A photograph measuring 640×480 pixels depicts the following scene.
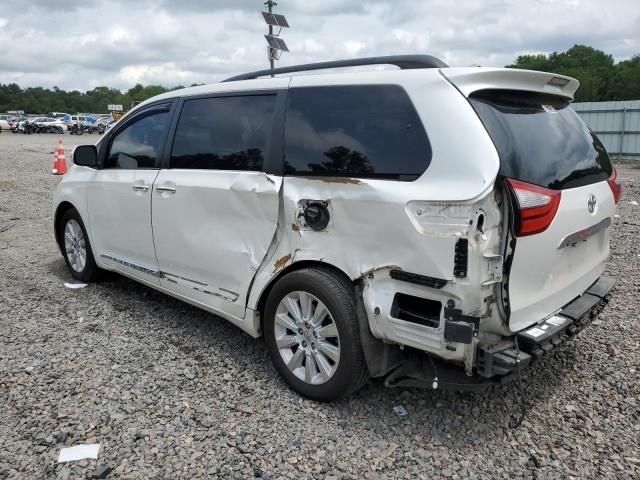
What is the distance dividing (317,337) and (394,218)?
0.89 metres

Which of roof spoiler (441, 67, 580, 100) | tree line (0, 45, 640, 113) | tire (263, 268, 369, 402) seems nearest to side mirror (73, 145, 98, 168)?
tire (263, 268, 369, 402)

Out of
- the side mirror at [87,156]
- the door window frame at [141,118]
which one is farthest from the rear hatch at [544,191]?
the side mirror at [87,156]

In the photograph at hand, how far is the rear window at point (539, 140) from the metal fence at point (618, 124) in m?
17.1

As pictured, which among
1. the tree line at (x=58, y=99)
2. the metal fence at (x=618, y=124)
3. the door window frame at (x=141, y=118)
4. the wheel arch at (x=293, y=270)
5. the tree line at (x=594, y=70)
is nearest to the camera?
the wheel arch at (x=293, y=270)

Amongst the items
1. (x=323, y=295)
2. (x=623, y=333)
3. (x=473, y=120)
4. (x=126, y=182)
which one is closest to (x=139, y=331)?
(x=126, y=182)

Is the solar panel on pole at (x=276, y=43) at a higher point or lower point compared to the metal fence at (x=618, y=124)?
higher

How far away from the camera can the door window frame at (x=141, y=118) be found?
421cm

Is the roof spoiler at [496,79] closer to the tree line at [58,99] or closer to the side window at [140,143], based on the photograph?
the side window at [140,143]

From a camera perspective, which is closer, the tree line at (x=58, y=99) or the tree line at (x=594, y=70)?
the tree line at (x=594, y=70)

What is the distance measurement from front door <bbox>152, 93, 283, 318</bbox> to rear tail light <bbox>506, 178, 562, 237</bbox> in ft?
4.59

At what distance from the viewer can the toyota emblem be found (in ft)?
10.1

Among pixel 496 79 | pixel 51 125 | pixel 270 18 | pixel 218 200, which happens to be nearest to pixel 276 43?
pixel 270 18

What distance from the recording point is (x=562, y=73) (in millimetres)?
49688

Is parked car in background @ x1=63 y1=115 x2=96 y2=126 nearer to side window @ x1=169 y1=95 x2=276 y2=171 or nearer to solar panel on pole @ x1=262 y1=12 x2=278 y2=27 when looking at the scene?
solar panel on pole @ x1=262 y1=12 x2=278 y2=27
